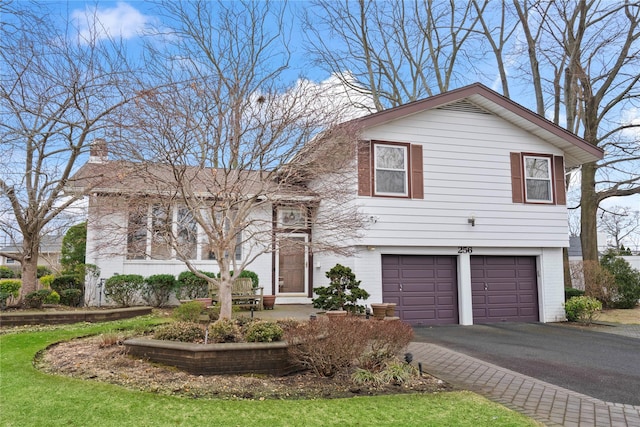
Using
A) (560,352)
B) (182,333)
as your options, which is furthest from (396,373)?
(560,352)

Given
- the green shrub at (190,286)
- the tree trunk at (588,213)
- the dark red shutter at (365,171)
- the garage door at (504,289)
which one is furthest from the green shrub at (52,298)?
the tree trunk at (588,213)

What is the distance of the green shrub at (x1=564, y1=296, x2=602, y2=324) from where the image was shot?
43.8 ft

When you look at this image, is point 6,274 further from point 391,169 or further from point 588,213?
point 588,213

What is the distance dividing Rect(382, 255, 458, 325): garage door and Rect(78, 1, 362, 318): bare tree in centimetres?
355

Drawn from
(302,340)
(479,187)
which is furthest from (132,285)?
(479,187)

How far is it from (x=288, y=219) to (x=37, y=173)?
686cm

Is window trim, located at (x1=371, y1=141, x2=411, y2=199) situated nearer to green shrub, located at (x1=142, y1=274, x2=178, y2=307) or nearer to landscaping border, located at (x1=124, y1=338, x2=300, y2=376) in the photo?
green shrub, located at (x1=142, y1=274, x2=178, y2=307)

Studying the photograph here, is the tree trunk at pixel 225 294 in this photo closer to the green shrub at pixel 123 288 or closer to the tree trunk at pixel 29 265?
the green shrub at pixel 123 288

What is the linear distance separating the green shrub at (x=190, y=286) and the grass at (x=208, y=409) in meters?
7.68

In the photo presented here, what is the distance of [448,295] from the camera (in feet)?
43.4

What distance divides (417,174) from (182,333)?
829 cm

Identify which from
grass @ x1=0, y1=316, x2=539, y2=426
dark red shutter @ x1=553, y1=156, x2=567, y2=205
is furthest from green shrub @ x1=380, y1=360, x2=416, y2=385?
dark red shutter @ x1=553, y1=156, x2=567, y2=205

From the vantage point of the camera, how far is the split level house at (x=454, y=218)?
12555mm

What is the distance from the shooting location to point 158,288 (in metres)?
13.3
